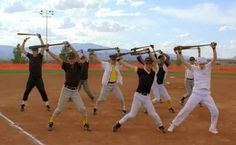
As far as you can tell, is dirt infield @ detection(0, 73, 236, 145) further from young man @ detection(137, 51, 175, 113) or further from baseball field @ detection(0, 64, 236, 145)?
young man @ detection(137, 51, 175, 113)

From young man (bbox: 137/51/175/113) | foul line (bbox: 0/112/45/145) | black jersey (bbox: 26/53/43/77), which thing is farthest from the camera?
young man (bbox: 137/51/175/113)

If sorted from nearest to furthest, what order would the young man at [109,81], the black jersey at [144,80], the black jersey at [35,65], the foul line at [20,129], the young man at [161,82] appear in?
the foul line at [20,129] → the black jersey at [144,80] → the young man at [109,81] → the black jersey at [35,65] → the young man at [161,82]

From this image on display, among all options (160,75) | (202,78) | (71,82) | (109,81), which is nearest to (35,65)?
(109,81)

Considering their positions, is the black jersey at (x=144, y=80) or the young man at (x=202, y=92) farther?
the young man at (x=202, y=92)

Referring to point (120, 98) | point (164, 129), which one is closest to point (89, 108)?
point (120, 98)

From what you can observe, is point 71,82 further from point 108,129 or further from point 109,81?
point 109,81

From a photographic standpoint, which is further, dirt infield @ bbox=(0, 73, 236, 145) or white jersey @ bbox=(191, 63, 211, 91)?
white jersey @ bbox=(191, 63, 211, 91)

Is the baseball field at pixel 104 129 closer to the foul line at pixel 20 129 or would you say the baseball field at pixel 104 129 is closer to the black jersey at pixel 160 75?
the foul line at pixel 20 129

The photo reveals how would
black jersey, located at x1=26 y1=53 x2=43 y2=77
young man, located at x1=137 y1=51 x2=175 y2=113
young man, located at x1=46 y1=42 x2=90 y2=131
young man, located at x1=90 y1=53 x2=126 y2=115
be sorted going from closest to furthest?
young man, located at x1=46 y1=42 x2=90 y2=131 → young man, located at x1=90 y1=53 x2=126 y2=115 → black jersey, located at x1=26 y1=53 x2=43 y2=77 → young man, located at x1=137 y1=51 x2=175 y2=113

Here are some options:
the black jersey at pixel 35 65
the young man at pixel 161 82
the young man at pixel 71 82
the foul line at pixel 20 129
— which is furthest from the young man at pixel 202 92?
the black jersey at pixel 35 65

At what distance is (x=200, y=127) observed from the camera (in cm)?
1296

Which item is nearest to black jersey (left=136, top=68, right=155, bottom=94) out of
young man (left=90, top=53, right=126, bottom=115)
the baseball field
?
the baseball field

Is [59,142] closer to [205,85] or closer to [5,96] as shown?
[205,85]

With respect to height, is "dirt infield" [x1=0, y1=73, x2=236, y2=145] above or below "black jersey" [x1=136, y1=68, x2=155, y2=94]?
below
